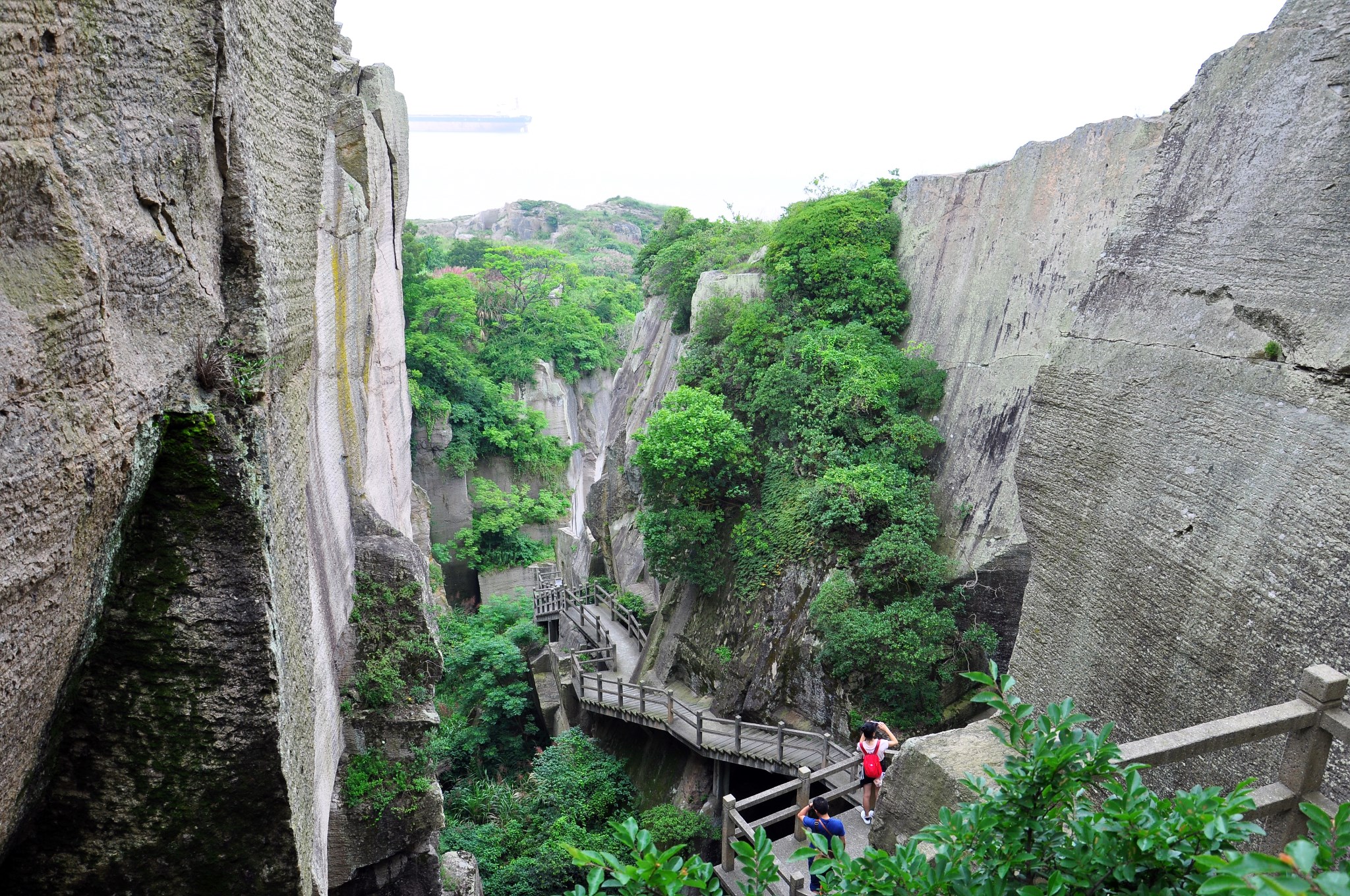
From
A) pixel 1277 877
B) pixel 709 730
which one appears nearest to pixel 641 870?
pixel 1277 877

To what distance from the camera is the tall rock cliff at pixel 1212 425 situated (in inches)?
135

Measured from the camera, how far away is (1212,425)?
3.91 m

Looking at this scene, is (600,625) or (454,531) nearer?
(600,625)

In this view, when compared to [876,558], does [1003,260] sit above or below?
above

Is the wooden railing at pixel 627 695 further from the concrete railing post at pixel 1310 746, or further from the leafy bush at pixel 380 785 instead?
the concrete railing post at pixel 1310 746

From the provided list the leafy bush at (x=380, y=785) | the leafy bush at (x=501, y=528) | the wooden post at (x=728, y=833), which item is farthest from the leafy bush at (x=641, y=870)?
the leafy bush at (x=501, y=528)

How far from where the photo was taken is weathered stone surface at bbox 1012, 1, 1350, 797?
3.43m

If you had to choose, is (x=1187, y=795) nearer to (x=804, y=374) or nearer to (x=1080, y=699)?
(x=1080, y=699)

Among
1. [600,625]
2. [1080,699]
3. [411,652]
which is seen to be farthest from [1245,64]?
[600,625]

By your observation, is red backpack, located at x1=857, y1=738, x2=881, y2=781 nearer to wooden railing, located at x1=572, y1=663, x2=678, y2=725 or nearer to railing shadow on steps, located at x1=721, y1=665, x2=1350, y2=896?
wooden railing, located at x1=572, y1=663, x2=678, y2=725

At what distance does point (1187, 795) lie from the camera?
2.08 m

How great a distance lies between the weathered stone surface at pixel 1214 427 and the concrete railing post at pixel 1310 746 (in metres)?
0.14

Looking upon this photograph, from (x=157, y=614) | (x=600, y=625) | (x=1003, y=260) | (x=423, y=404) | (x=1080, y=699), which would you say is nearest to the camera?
(x=157, y=614)

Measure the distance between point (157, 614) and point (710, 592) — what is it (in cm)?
1171
